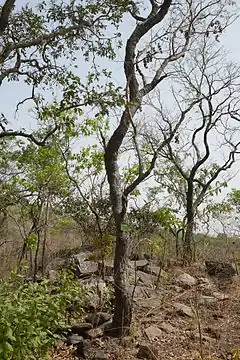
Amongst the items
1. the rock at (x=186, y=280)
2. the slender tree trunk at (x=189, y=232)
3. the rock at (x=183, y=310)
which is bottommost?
the rock at (x=183, y=310)

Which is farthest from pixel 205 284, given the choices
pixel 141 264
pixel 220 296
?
pixel 141 264

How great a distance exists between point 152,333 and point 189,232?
6.68 m

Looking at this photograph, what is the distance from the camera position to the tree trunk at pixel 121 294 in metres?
6.29

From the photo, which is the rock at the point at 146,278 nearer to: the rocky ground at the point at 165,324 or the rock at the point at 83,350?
the rocky ground at the point at 165,324

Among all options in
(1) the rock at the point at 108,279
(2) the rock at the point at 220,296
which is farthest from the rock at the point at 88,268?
(2) the rock at the point at 220,296

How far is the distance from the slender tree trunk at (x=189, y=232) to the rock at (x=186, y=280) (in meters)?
1.73

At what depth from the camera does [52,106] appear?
24.5ft

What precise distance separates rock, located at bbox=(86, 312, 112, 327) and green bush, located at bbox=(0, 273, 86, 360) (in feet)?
7.92

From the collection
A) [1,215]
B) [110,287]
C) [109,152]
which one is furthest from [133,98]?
[1,215]

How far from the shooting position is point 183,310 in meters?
7.60

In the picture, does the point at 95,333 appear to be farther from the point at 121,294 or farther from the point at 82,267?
the point at 82,267

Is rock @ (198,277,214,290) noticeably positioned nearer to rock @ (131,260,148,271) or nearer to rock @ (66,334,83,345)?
rock @ (131,260,148,271)

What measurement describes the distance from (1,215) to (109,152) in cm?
856


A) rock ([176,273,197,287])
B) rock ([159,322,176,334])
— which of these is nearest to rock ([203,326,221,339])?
rock ([159,322,176,334])
